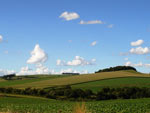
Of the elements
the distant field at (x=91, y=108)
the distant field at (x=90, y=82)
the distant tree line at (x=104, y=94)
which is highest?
the distant field at (x=90, y=82)

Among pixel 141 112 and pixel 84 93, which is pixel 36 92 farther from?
pixel 141 112

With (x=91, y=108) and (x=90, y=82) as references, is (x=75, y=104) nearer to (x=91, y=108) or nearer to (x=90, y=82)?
(x=91, y=108)

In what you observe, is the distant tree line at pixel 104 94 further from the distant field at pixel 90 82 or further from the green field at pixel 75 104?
the distant field at pixel 90 82

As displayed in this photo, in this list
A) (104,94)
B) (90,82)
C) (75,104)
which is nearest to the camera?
(75,104)

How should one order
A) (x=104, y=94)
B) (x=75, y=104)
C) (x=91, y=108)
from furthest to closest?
(x=104, y=94) < (x=75, y=104) < (x=91, y=108)

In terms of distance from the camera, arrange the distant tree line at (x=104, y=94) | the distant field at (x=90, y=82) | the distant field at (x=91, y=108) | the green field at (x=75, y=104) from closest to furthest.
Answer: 1. the distant field at (x=91, y=108)
2. the green field at (x=75, y=104)
3. the distant tree line at (x=104, y=94)
4. the distant field at (x=90, y=82)

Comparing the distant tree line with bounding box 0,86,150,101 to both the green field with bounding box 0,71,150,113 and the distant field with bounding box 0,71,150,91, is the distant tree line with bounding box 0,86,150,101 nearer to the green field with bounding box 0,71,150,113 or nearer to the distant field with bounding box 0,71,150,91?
the green field with bounding box 0,71,150,113

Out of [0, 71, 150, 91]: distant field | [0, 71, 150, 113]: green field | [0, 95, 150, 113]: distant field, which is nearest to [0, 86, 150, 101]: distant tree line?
[0, 71, 150, 113]: green field

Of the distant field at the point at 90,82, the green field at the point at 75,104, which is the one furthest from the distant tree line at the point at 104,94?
the distant field at the point at 90,82

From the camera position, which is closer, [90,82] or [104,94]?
[104,94]

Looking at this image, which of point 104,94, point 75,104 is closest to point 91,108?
point 75,104

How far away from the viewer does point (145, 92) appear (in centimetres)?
6919

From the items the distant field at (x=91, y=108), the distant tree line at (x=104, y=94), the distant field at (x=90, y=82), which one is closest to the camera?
the distant field at (x=91, y=108)

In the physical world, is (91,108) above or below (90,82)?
below
